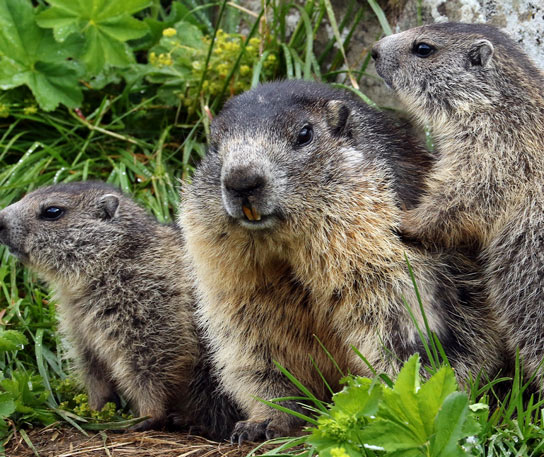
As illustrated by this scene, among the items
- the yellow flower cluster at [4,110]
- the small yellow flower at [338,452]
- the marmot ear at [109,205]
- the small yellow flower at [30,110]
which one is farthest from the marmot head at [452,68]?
the yellow flower cluster at [4,110]

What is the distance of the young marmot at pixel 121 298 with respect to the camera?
16.7 feet

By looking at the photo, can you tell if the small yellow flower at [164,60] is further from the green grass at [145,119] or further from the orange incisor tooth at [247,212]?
the orange incisor tooth at [247,212]

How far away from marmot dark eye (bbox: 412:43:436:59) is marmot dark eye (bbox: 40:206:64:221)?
7.89 ft

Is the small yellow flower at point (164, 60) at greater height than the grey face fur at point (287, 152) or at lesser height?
greater

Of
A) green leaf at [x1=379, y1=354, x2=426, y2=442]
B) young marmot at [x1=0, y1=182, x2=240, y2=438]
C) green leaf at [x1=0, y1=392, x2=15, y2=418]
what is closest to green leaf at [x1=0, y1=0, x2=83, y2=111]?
young marmot at [x1=0, y1=182, x2=240, y2=438]

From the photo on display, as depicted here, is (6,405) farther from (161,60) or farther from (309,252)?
(161,60)

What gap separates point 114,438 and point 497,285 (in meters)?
2.28

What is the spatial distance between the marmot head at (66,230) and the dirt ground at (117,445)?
99 centimetres

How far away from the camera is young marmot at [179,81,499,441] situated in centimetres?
413

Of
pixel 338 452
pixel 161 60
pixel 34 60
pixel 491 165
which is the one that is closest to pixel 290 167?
pixel 491 165

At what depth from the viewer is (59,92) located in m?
6.81

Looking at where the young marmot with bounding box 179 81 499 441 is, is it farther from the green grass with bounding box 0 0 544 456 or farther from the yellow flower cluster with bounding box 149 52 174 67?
the yellow flower cluster with bounding box 149 52 174 67

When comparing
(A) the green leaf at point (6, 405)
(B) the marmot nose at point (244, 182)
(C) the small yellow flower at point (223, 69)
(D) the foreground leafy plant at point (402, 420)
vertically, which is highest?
(C) the small yellow flower at point (223, 69)

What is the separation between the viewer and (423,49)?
15.7ft
